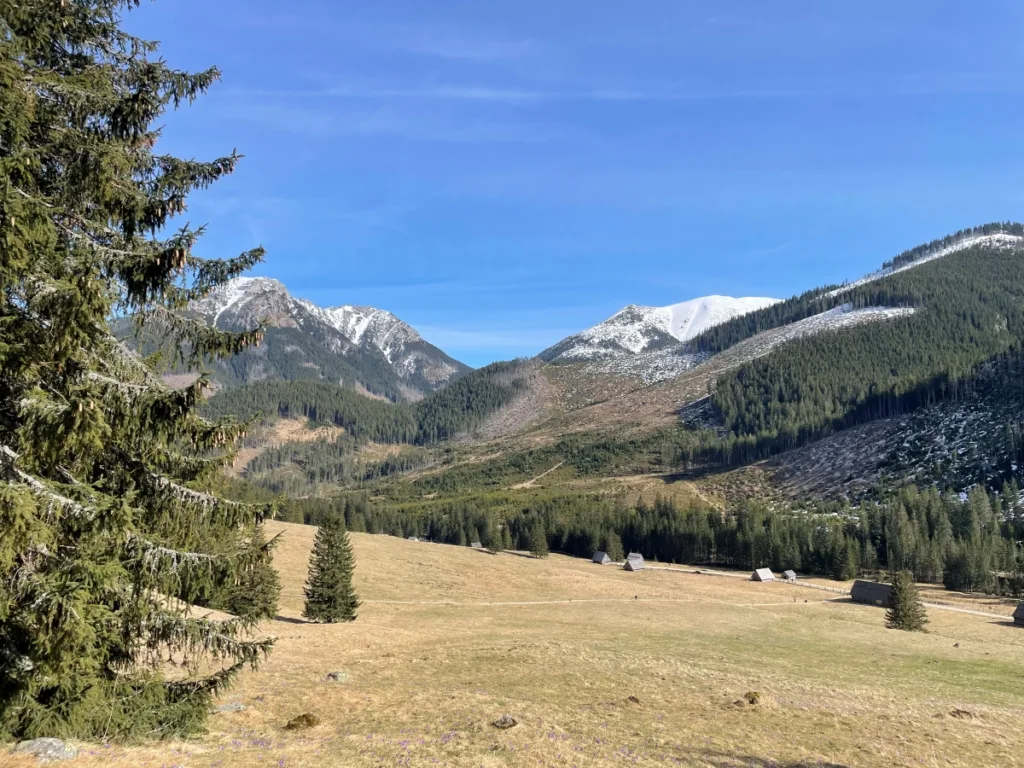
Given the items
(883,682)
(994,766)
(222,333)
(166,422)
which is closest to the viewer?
(166,422)

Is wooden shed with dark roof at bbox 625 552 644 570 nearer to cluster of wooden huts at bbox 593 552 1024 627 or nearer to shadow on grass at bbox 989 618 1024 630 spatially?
cluster of wooden huts at bbox 593 552 1024 627

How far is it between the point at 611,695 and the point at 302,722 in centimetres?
1138

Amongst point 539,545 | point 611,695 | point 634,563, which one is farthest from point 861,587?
point 611,695

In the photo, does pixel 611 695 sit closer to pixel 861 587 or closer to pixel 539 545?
pixel 861 587

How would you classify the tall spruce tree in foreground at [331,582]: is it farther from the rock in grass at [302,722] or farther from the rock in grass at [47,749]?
the rock in grass at [47,749]

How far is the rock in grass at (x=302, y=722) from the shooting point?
1661 cm

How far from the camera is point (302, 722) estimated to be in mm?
16984

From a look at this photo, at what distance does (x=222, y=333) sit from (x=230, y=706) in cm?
1281

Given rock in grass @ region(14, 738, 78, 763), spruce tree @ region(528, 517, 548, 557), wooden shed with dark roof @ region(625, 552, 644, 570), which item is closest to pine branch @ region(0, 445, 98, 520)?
rock in grass @ region(14, 738, 78, 763)

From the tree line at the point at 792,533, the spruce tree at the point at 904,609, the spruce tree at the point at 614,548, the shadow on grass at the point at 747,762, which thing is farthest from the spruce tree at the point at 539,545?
the shadow on grass at the point at 747,762

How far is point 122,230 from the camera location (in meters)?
11.3

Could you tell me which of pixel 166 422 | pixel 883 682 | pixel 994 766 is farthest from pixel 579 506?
pixel 166 422

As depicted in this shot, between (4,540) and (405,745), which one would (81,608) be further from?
(405,745)

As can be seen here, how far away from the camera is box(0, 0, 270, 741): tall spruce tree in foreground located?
8336mm
